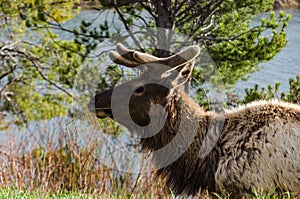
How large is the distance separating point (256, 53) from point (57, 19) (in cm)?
539

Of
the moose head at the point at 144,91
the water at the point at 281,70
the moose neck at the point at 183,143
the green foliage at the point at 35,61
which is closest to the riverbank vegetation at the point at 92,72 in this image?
the green foliage at the point at 35,61

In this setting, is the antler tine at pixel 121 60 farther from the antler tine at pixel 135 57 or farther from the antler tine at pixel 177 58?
the antler tine at pixel 177 58

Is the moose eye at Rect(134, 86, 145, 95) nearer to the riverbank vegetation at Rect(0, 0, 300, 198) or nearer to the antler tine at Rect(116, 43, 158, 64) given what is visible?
the antler tine at Rect(116, 43, 158, 64)

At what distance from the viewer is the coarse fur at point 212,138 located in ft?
12.3

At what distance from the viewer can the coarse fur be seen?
3742 millimetres

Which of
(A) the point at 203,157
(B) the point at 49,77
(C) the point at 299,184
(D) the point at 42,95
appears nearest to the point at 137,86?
(A) the point at 203,157

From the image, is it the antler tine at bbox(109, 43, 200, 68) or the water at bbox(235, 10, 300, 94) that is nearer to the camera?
the antler tine at bbox(109, 43, 200, 68)

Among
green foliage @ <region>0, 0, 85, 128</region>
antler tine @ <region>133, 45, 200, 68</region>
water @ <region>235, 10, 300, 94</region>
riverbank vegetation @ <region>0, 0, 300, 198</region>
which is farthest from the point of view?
water @ <region>235, 10, 300, 94</region>

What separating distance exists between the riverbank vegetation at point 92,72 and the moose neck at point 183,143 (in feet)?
1.02

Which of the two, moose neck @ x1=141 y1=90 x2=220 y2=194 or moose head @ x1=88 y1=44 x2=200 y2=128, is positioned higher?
moose head @ x1=88 y1=44 x2=200 y2=128

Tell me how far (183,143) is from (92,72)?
14.1 feet

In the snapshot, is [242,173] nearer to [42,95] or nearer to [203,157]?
[203,157]

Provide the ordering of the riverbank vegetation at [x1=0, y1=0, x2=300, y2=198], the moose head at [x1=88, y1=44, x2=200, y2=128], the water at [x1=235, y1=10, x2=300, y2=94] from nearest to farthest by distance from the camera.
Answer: the moose head at [x1=88, y1=44, x2=200, y2=128], the riverbank vegetation at [x1=0, y1=0, x2=300, y2=198], the water at [x1=235, y1=10, x2=300, y2=94]

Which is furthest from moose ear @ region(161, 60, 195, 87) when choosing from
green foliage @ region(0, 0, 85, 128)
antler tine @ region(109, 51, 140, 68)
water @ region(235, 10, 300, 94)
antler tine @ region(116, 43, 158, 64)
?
water @ region(235, 10, 300, 94)
